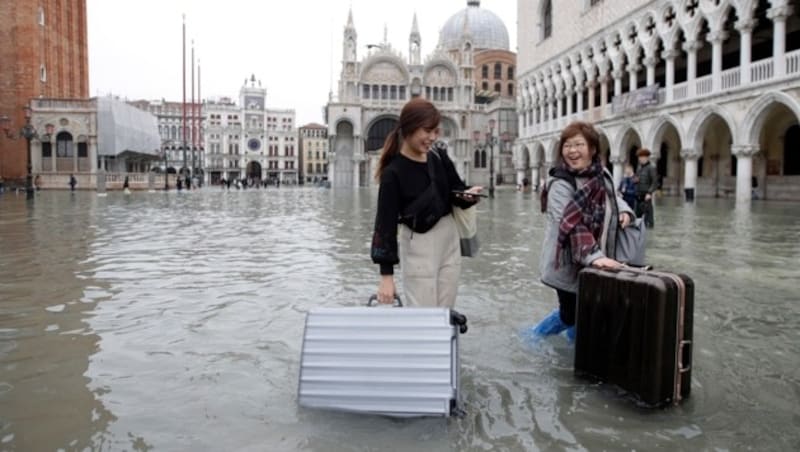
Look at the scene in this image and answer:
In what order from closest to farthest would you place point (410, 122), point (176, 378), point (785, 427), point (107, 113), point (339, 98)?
1. point (785, 427)
2. point (410, 122)
3. point (176, 378)
4. point (107, 113)
5. point (339, 98)

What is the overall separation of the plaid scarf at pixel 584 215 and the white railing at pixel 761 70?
21.9 metres

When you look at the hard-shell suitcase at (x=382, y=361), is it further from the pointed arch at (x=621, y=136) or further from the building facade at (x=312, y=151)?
the building facade at (x=312, y=151)

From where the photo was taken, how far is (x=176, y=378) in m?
3.63

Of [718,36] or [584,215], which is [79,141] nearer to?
[718,36]

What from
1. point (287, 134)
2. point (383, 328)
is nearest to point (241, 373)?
point (383, 328)

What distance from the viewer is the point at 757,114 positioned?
22.2 metres

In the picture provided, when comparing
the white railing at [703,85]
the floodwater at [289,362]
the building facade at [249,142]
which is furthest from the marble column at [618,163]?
the building facade at [249,142]

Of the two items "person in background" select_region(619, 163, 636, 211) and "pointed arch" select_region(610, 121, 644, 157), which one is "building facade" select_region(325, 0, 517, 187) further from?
"person in background" select_region(619, 163, 636, 211)

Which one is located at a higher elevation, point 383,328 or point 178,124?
point 178,124

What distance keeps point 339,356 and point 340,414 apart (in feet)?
0.99

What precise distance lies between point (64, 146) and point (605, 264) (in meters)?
48.6

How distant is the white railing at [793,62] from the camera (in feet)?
66.9

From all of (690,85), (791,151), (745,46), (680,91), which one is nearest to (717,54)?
(745,46)

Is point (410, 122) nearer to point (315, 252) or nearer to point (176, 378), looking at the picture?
point (176, 378)
